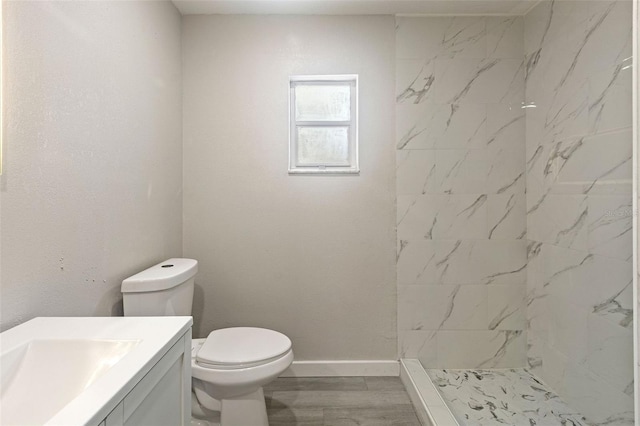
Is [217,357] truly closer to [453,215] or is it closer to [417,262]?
[417,262]

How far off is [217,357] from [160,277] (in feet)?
1.46

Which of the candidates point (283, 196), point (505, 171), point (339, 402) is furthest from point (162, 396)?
point (505, 171)

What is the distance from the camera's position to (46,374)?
89 centimetres

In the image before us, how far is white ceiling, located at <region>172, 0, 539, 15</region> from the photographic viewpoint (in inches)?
88.4

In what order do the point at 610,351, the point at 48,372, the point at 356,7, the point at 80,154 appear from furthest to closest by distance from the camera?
the point at 356,7
the point at 610,351
the point at 80,154
the point at 48,372

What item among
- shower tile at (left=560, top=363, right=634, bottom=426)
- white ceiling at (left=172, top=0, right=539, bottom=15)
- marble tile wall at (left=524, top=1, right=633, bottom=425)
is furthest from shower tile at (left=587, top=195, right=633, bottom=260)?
white ceiling at (left=172, top=0, right=539, bottom=15)

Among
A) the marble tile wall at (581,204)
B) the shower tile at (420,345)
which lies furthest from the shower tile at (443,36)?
the shower tile at (420,345)

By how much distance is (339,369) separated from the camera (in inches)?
94.6

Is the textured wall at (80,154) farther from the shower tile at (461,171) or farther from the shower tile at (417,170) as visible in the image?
the shower tile at (461,171)

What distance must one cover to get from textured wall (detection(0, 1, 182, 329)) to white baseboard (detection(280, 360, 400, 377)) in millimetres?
1157

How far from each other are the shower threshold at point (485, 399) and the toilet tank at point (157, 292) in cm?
137

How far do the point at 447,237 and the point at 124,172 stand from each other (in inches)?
76.4

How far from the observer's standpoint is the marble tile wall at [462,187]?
240 cm

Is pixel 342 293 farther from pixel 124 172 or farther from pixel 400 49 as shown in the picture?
pixel 400 49
